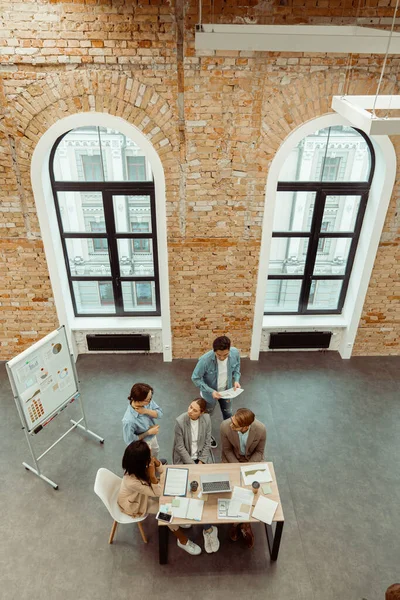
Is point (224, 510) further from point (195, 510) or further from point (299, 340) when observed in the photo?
point (299, 340)

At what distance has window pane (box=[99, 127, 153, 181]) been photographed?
241 inches

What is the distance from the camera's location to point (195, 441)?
5.05m

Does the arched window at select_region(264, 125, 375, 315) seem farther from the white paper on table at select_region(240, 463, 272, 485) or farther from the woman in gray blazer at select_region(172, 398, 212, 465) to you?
the white paper on table at select_region(240, 463, 272, 485)

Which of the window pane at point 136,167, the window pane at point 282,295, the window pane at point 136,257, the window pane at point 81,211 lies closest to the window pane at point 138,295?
the window pane at point 136,257

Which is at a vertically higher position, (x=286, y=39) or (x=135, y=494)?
(x=286, y=39)

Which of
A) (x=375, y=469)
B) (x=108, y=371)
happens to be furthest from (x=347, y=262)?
(x=108, y=371)

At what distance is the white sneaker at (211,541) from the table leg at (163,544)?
432mm

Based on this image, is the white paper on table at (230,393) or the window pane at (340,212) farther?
the window pane at (340,212)

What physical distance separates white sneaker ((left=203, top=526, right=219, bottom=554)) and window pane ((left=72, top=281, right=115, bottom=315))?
12.1ft

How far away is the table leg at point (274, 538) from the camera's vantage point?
177 inches

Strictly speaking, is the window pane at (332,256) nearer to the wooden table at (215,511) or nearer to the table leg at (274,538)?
the wooden table at (215,511)

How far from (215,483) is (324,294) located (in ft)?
12.8

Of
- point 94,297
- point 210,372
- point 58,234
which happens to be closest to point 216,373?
point 210,372

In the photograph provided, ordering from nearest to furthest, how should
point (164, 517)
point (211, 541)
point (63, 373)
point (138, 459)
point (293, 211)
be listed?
1. point (138, 459)
2. point (164, 517)
3. point (211, 541)
4. point (63, 373)
5. point (293, 211)
